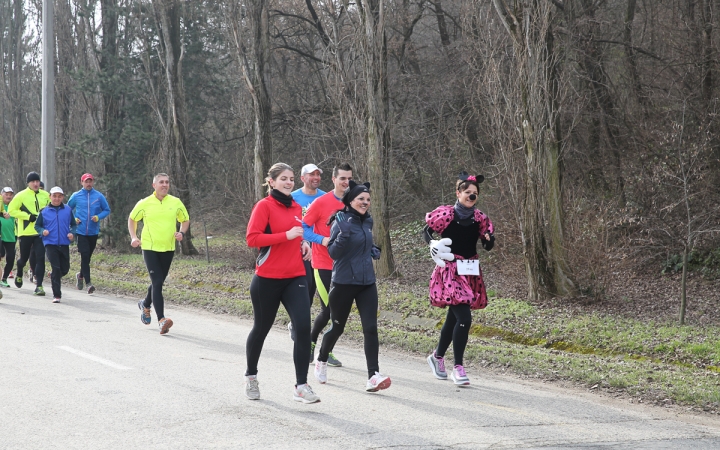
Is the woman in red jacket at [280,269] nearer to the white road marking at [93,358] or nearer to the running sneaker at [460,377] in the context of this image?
the running sneaker at [460,377]

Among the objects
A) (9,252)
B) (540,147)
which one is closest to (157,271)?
(540,147)

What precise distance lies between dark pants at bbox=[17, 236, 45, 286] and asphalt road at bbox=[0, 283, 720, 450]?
630 cm

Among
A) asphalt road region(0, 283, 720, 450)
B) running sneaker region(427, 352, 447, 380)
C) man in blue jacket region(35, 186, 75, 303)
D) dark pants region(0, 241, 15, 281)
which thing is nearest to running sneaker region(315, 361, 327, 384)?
asphalt road region(0, 283, 720, 450)

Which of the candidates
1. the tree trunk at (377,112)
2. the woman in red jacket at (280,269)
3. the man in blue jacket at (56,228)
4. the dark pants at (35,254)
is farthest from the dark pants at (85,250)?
the woman in red jacket at (280,269)

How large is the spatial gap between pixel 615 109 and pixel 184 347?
12586mm

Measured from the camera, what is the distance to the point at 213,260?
75.1 feet

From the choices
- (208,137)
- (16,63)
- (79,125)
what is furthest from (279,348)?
(16,63)

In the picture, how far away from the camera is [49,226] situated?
1551 cm

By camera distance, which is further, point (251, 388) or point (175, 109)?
point (175, 109)

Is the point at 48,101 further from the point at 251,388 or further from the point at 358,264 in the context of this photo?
the point at 251,388

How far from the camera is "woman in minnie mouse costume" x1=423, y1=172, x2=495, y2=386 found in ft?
26.0

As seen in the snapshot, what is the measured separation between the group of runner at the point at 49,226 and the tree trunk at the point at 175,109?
6821 millimetres

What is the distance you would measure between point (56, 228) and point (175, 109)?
931 centimetres

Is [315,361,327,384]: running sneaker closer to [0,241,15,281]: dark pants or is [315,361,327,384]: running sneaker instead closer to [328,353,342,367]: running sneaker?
[328,353,342,367]: running sneaker
